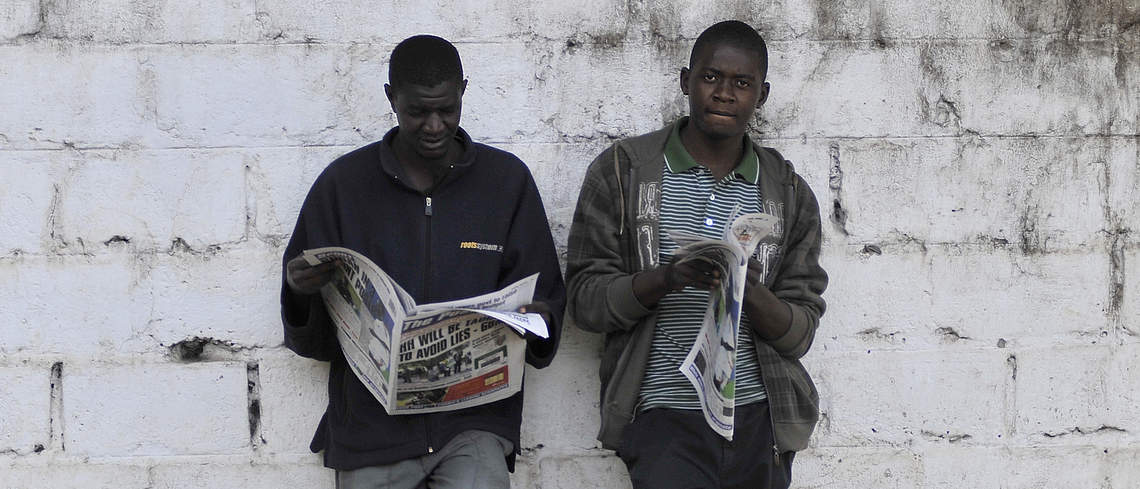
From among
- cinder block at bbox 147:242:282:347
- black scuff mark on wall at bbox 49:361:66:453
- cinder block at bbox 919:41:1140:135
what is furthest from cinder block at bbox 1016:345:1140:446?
black scuff mark on wall at bbox 49:361:66:453

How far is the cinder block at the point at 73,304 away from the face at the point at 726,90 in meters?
1.72

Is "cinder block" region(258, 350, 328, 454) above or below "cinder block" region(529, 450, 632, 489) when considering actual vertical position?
above

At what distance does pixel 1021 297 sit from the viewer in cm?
379

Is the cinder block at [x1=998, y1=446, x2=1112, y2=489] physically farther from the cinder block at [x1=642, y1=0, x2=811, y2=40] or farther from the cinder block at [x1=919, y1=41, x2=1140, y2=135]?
the cinder block at [x1=642, y1=0, x2=811, y2=40]

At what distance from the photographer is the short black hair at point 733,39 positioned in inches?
128

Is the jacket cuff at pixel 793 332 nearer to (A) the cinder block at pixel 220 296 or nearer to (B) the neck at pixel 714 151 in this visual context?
(B) the neck at pixel 714 151

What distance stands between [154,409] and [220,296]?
0.39 metres

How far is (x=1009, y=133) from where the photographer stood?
12.4ft

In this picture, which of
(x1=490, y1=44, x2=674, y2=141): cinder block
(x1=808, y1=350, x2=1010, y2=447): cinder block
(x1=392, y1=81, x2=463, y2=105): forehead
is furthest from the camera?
(x1=808, y1=350, x2=1010, y2=447): cinder block

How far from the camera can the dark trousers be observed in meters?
3.07

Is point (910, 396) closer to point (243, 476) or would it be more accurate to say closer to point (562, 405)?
point (562, 405)

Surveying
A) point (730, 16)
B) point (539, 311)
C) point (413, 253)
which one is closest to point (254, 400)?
point (413, 253)

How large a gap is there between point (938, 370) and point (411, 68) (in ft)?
6.23

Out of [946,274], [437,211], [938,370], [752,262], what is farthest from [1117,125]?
[437,211]
